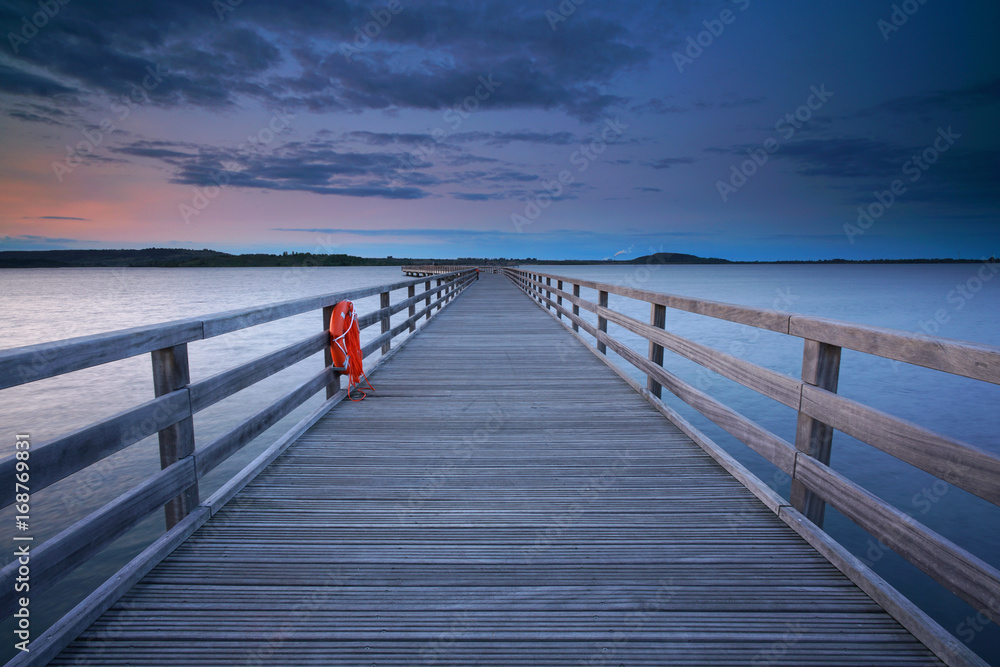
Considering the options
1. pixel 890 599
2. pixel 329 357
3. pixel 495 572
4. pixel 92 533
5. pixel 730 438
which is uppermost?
pixel 329 357

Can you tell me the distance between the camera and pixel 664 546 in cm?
240

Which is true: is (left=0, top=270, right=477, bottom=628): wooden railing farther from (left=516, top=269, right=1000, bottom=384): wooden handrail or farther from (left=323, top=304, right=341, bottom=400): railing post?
(left=516, top=269, right=1000, bottom=384): wooden handrail

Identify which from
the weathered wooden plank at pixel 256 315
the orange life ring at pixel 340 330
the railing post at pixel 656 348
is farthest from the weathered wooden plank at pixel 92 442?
the railing post at pixel 656 348

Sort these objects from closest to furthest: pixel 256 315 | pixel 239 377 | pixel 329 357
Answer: pixel 239 377 < pixel 256 315 < pixel 329 357

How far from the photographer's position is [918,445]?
1.74 m

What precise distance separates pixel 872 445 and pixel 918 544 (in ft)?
1.09

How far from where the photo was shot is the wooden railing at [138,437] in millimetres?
1598

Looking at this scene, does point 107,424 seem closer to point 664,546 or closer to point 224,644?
point 224,644

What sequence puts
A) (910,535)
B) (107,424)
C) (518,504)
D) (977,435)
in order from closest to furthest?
(910,535) → (107,424) → (518,504) → (977,435)

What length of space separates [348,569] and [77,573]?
3673mm

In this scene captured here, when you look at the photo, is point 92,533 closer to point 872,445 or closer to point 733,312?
point 872,445

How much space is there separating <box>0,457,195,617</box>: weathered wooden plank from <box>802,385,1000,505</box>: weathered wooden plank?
272 centimetres

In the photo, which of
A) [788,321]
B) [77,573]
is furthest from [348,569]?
[77,573]

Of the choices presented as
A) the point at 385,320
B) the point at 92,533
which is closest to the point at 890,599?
the point at 92,533
